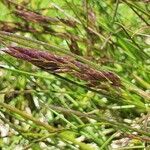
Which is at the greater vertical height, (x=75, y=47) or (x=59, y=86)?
(x=75, y=47)

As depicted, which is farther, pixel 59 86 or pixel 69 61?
pixel 59 86

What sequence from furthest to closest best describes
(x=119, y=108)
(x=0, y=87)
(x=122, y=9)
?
(x=122, y=9) < (x=0, y=87) < (x=119, y=108)

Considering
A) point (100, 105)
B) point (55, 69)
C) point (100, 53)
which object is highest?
point (55, 69)

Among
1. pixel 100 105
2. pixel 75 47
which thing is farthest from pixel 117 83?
pixel 100 105

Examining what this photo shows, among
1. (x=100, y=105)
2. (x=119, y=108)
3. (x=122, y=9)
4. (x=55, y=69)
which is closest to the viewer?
(x=55, y=69)

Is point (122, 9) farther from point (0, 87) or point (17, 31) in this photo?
point (0, 87)

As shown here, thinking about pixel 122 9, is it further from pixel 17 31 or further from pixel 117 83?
pixel 117 83

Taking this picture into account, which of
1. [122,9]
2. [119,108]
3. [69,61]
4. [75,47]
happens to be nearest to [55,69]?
[69,61]
